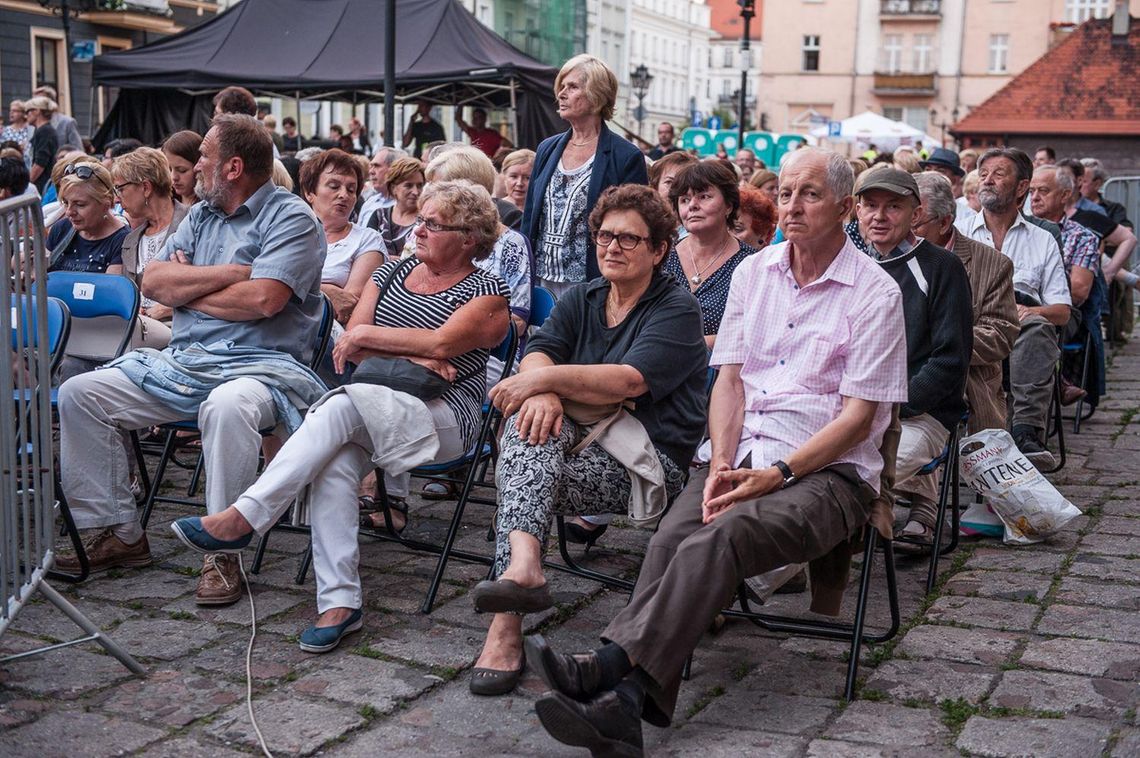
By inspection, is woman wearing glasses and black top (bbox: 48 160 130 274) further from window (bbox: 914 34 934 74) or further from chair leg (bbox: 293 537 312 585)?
window (bbox: 914 34 934 74)

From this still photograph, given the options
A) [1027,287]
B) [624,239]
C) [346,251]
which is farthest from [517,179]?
[624,239]

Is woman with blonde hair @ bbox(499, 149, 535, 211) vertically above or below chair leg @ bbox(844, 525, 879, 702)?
above

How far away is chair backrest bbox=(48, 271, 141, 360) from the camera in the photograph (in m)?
5.65

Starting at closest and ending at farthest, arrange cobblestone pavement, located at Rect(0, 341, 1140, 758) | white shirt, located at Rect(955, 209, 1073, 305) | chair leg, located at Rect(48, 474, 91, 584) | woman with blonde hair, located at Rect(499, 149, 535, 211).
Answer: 1. cobblestone pavement, located at Rect(0, 341, 1140, 758)
2. chair leg, located at Rect(48, 474, 91, 584)
3. white shirt, located at Rect(955, 209, 1073, 305)
4. woman with blonde hair, located at Rect(499, 149, 535, 211)

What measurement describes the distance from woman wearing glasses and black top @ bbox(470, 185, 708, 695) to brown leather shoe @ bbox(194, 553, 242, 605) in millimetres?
1101

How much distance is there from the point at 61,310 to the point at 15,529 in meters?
Result: 1.54

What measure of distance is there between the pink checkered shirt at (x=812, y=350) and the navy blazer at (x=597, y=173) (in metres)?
2.38

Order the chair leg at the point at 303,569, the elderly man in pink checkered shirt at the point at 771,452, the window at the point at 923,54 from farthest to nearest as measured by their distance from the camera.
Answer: the window at the point at 923,54 < the chair leg at the point at 303,569 < the elderly man in pink checkered shirt at the point at 771,452

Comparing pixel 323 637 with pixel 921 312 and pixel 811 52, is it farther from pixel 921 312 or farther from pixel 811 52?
pixel 811 52

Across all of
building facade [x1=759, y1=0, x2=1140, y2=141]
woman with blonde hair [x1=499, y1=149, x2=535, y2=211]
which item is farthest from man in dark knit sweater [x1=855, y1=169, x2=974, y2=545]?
building facade [x1=759, y1=0, x2=1140, y2=141]

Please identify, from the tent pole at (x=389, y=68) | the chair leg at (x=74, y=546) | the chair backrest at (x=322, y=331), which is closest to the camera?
the chair leg at (x=74, y=546)

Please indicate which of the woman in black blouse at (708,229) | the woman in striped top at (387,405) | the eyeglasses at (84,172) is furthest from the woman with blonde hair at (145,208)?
the woman in black blouse at (708,229)

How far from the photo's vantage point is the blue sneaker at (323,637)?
4.33 m

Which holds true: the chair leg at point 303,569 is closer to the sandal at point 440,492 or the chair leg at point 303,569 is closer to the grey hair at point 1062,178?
the sandal at point 440,492
